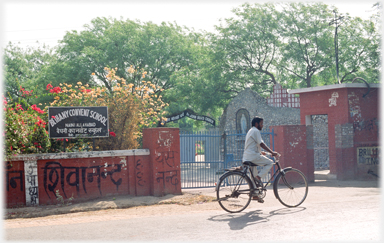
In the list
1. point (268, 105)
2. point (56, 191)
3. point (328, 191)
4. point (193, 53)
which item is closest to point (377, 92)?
point (328, 191)

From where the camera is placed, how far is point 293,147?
13.9 m

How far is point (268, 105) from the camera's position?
942 inches

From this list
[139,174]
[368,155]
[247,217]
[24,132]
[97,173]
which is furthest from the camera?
[368,155]

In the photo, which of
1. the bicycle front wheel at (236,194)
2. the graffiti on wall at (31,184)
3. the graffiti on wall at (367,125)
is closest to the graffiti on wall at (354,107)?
the graffiti on wall at (367,125)

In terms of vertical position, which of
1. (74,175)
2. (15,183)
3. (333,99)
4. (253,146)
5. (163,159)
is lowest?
(15,183)

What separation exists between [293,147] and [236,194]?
6.10 metres

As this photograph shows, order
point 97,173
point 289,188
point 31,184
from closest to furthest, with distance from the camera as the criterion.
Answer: point 289,188 < point 31,184 < point 97,173

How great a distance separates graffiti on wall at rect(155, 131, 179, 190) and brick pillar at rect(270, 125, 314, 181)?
4415 millimetres

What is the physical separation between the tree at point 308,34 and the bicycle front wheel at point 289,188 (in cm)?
2160

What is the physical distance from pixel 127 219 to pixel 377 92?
42.0 ft

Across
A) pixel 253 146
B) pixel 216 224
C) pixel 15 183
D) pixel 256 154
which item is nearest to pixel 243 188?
pixel 256 154

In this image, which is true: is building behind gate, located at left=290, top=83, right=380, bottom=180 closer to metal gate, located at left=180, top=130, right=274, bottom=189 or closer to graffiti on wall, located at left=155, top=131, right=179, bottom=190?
metal gate, located at left=180, top=130, right=274, bottom=189

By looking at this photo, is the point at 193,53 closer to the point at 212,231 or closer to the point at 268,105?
the point at 268,105

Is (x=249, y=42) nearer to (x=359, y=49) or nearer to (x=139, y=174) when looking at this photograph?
(x=359, y=49)
